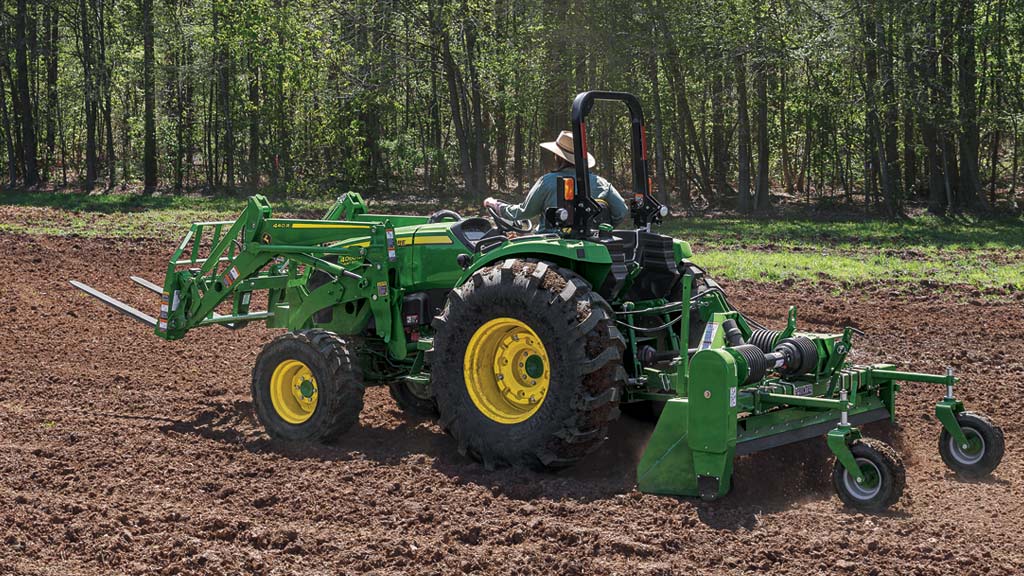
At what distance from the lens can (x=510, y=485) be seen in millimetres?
5730

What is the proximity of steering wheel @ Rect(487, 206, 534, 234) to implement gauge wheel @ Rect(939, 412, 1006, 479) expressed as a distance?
2.91 metres

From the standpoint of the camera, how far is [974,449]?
5988mm

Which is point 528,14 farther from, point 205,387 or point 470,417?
point 470,417

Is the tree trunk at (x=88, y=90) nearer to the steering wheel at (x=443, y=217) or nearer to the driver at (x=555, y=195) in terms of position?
the steering wheel at (x=443, y=217)

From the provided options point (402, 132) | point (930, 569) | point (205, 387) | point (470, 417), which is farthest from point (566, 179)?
Result: point (402, 132)

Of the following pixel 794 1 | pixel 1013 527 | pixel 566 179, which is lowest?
pixel 1013 527

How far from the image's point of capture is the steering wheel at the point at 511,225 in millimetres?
7066

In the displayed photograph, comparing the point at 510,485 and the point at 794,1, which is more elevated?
the point at 794,1

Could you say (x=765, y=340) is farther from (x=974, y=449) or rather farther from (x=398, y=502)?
(x=398, y=502)

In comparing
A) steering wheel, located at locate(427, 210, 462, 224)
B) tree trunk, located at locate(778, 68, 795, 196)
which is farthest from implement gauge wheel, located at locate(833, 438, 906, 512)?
tree trunk, located at locate(778, 68, 795, 196)

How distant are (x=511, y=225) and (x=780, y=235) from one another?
15.1 m

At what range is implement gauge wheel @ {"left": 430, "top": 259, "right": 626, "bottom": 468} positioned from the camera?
5641mm

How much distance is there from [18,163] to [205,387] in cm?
3006

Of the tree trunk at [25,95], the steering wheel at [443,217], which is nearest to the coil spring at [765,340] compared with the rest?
the steering wheel at [443,217]
